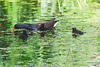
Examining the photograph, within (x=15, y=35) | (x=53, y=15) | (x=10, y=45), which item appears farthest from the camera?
(x=53, y=15)

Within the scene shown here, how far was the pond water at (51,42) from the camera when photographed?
5.82 meters

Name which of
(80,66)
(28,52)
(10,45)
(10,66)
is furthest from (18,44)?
(80,66)

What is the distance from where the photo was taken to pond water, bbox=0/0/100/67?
5824mm

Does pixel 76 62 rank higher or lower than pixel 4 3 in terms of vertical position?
lower

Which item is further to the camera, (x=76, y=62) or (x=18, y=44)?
(x=18, y=44)

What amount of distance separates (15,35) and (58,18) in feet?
8.88

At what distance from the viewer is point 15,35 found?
837 centimetres

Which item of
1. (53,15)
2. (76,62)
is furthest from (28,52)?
(53,15)

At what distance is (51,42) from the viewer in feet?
24.2

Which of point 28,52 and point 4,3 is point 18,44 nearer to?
point 28,52

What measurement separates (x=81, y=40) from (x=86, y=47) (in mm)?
754

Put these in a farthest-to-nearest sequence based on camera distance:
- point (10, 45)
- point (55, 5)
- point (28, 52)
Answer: point (55, 5)
point (10, 45)
point (28, 52)

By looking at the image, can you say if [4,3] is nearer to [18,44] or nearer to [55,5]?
[55,5]

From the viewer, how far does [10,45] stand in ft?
23.1
